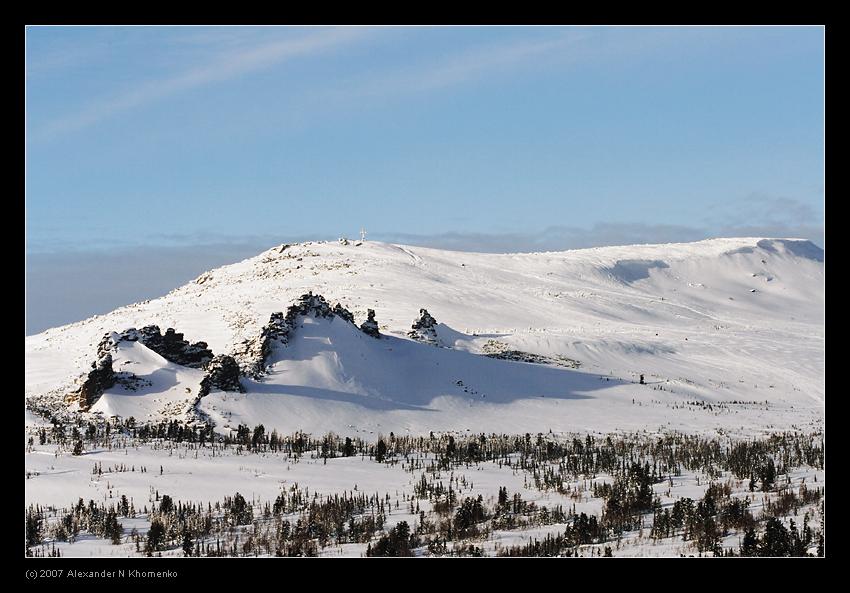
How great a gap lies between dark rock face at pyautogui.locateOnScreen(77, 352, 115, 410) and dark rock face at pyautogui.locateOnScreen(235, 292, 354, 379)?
517 cm

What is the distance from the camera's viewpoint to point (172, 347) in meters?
41.5

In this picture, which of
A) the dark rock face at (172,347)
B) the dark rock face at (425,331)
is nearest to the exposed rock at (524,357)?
the dark rock face at (425,331)

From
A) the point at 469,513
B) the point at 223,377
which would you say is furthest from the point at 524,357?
the point at 469,513

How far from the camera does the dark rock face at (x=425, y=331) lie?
174 feet

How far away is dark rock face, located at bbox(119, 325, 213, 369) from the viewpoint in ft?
134

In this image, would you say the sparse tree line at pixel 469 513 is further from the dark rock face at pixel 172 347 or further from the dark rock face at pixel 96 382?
the dark rock face at pixel 172 347

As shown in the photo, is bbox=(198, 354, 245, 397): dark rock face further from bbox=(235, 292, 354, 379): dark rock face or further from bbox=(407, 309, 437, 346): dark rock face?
bbox=(407, 309, 437, 346): dark rock face

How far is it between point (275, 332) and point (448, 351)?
8.58m

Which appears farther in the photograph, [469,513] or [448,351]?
[448,351]

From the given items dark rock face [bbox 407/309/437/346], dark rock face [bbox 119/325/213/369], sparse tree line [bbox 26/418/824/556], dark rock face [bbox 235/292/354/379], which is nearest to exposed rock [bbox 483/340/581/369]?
dark rock face [bbox 407/309/437/346]

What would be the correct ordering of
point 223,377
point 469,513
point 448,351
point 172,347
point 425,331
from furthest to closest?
point 425,331 → point 448,351 → point 172,347 → point 223,377 → point 469,513

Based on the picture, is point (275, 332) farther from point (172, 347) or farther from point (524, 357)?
point (524, 357)

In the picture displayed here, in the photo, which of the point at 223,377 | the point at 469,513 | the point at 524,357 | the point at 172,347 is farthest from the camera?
the point at 524,357
